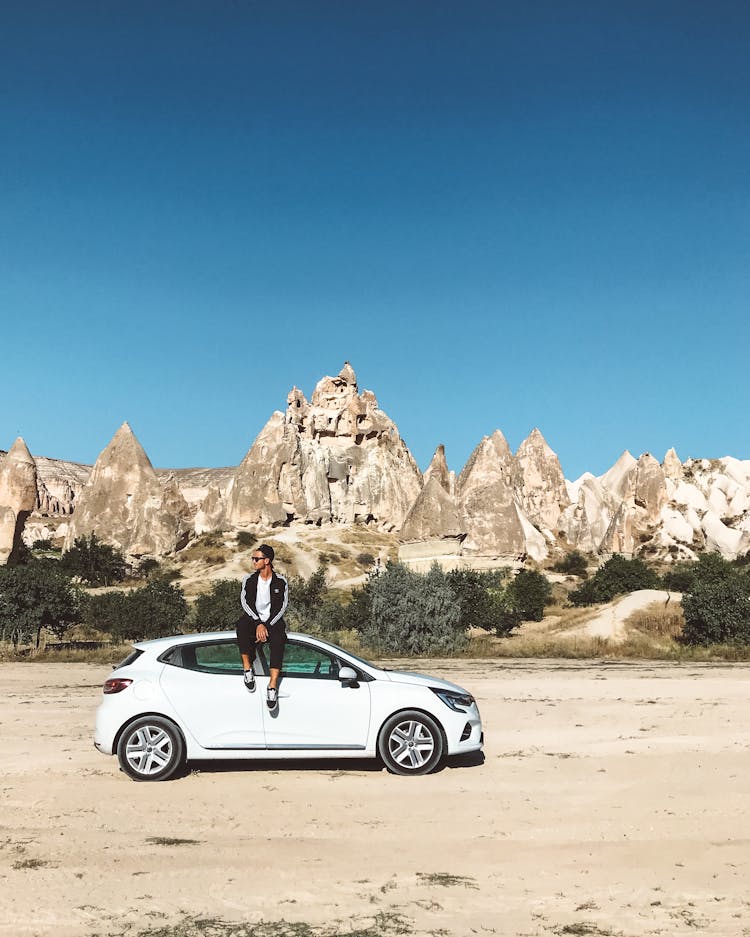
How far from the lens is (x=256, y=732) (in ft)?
25.7

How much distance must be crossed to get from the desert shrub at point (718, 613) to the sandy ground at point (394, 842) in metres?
16.0

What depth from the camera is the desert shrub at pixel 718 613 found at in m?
25.0

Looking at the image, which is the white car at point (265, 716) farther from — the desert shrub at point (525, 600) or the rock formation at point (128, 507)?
the rock formation at point (128, 507)

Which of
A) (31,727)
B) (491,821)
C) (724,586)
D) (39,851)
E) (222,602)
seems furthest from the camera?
(222,602)

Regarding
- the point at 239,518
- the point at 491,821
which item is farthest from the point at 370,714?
the point at 239,518

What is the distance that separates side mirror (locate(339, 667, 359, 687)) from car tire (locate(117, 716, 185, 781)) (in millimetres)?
1500

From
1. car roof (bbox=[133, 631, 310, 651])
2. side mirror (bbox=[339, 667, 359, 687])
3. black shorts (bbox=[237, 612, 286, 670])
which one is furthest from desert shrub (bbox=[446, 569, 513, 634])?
black shorts (bbox=[237, 612, 286, 670])

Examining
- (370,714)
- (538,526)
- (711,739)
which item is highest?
(538,526)

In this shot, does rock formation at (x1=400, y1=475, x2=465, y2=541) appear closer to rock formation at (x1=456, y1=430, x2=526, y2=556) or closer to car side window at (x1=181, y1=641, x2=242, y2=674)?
rock formation at (x1=456, y1=430, x2=526, y2=556)

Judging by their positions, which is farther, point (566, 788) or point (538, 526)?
point (538, 526)

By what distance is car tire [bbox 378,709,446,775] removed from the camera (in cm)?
799

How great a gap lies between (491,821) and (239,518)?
8200cm

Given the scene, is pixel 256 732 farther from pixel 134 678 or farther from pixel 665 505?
pixel 665 505

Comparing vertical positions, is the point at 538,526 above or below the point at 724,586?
above
